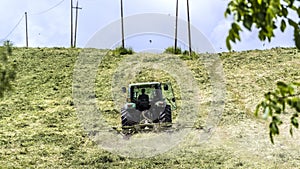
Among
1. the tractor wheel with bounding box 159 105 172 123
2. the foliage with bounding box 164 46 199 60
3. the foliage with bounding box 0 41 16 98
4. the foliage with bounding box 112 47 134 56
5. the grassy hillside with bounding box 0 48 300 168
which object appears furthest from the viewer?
the foliage with bounding box 112 47 134 56

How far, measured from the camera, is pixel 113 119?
21.6 m

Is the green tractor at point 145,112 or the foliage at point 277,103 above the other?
the foliage at point 277,103

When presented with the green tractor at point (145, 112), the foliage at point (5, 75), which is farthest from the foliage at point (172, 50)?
the foliage at point (5, 75)

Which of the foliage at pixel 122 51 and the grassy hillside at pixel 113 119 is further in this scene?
the foliage at pixel 122 51

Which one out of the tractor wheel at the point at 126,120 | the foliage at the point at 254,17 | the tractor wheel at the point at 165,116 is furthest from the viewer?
the tractor wheel at the point at 165,116

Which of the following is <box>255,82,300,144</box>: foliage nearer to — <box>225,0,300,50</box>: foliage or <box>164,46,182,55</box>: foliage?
<box>225,0,300,50</box>: foliage

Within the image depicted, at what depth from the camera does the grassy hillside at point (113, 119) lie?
50.1 feet

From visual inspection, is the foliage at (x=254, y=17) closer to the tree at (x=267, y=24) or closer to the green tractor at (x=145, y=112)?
the tree at (x=267, y=24)

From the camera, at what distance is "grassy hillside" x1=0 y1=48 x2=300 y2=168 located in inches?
601

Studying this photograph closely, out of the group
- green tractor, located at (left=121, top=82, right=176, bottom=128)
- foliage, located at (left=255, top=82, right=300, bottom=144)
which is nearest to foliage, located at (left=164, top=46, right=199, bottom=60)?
green tractor, located at (left=121, top=82, right=176, bottom=128)

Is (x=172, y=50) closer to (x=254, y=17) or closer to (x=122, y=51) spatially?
(x=122, y=51)

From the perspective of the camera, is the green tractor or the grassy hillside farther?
the green tractor

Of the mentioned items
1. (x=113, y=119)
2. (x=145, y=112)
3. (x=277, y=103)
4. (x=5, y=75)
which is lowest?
(x=113, y=119)

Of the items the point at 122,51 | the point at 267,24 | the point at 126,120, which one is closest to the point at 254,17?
the point at 267,24
